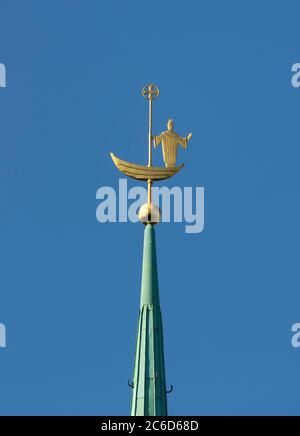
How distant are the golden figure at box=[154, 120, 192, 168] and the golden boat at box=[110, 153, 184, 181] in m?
0.38

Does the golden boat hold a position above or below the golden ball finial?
above

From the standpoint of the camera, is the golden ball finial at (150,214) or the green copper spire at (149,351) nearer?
the green copper spire at (149,351)

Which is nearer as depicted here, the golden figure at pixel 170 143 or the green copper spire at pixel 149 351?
the green copper spire at pixel 149 351

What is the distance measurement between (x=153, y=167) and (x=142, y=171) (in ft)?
0.97

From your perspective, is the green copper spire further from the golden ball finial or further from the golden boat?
the golden boat

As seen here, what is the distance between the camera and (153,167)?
71.7 meters

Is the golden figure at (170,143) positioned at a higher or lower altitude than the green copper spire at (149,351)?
higher

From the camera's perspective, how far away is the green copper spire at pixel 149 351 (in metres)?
69.6

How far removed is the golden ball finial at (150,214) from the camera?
234ft

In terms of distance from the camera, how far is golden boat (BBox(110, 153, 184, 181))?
71625 mm

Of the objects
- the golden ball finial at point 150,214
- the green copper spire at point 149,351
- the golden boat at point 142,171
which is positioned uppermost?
the golden boat at point 142,171

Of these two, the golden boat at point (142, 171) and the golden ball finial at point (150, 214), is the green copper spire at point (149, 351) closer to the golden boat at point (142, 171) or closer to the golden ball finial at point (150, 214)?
the golden ball finial at point (150, 214)

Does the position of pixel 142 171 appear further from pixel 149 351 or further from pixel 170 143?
pixel 149 351
